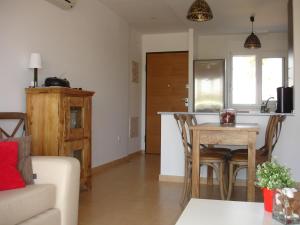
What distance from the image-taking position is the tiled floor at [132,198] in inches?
130

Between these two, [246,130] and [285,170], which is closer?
[285,170]

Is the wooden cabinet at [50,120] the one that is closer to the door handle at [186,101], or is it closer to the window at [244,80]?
the door handle at [186,101]

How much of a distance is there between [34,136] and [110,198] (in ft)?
3.48

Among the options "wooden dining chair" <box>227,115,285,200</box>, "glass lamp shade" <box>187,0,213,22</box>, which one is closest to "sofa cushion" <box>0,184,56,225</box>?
"wooden dining chair" <box>227,115,285,200</box>

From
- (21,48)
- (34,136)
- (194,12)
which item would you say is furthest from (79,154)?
(194,12)

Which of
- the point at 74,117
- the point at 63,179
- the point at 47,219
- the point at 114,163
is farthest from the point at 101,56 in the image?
the point at 47,219

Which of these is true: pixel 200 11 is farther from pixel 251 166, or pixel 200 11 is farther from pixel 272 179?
pixel 272 179

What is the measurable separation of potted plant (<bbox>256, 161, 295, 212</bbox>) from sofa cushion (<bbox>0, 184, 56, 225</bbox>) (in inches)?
56.3

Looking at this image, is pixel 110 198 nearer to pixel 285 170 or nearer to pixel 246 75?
pixel 285 170

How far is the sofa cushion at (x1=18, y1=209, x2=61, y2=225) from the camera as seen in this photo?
7.72ft

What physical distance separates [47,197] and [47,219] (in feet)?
0.53

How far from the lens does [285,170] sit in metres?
2.05

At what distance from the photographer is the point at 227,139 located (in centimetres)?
343

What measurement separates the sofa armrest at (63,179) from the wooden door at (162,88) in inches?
206
